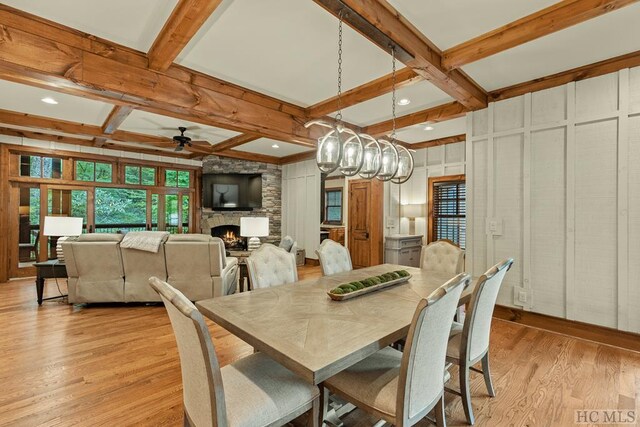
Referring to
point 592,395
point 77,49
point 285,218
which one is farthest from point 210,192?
point 592,395

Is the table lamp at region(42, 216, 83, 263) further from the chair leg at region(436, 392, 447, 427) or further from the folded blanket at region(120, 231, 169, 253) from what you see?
the chair leg at region(436, 392, 447, 427)

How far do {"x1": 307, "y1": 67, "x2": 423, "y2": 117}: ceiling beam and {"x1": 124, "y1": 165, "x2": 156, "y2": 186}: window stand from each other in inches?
188

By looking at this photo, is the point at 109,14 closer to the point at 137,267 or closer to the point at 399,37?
the point at 399,37

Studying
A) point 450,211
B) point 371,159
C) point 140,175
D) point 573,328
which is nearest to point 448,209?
point 450,211

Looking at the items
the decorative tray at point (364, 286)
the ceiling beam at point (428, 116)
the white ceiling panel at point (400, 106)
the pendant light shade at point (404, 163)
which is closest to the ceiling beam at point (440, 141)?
the ceiling beam at point (428, 116)

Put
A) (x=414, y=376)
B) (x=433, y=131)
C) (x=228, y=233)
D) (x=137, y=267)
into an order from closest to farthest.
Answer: (x=414, y=376) < (x=137, y=267) < (x=433, y=131) < (x=228, y=233)

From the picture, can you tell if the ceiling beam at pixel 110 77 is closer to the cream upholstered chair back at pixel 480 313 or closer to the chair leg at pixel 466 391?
the cream upholstered chair back at pixel 480 313

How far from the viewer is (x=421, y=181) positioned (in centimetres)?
671

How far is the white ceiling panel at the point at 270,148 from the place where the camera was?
6.23 metres

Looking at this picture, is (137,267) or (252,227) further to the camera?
(252,227)

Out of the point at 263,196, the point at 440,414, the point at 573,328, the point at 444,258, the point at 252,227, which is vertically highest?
the point at 263,196

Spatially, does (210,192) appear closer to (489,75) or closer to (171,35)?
(171,35)

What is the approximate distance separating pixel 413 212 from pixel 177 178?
18.4 ft

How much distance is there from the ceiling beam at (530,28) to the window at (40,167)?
7024 mm
